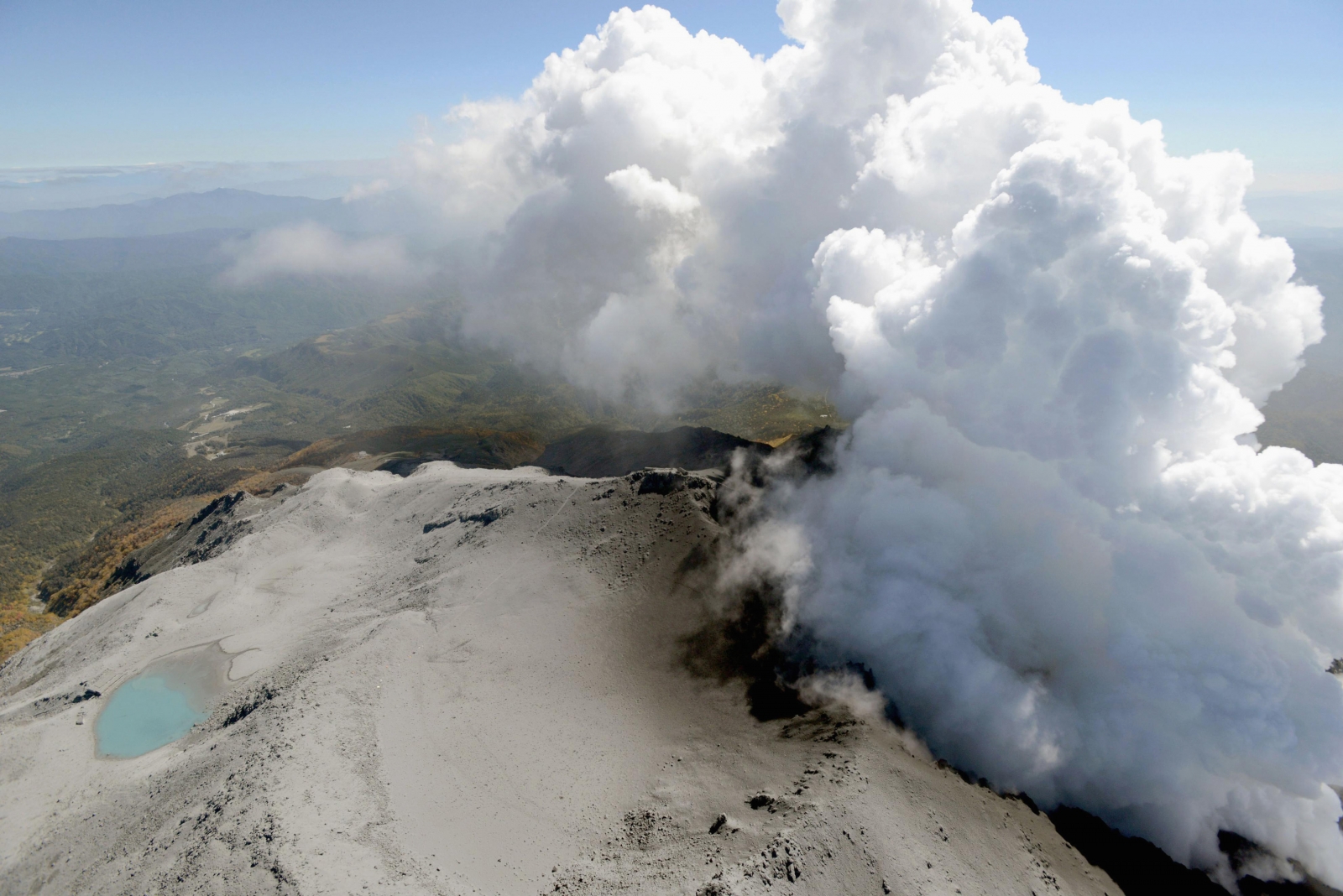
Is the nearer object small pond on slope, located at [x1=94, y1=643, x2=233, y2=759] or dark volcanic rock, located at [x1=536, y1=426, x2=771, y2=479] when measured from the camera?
small pond on slope, located at [x1=94, y1=643, x2=233, y2=759]

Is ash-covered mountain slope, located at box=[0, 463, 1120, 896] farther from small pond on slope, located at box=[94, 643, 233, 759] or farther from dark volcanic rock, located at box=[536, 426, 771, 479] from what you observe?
dark volcanic rock, located at box=[536, 426, 771, 479]

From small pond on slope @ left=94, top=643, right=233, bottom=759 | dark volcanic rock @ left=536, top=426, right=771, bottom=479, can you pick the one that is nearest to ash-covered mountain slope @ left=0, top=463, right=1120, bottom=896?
small pond on slope @ left=94, top=643, right=233, bottom=759

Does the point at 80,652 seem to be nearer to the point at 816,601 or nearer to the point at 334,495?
the point at 334,495

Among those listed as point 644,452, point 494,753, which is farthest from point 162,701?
point 644,452

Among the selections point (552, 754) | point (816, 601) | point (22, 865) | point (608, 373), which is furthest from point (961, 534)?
point (608, 373)

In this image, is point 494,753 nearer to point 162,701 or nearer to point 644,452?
point 162,701

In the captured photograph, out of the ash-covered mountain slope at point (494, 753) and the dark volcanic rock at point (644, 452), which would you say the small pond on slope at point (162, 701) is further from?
the dark volcanic rock at point (644, 452)

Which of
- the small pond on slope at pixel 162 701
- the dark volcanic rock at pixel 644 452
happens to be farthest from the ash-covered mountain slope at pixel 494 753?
the dark volcanic rock at pixel 644 452
